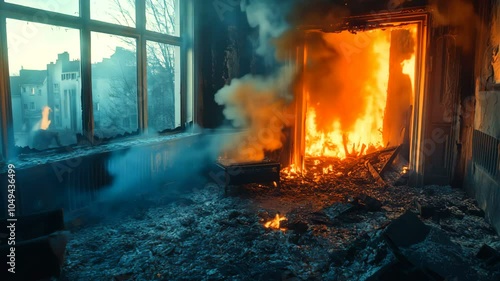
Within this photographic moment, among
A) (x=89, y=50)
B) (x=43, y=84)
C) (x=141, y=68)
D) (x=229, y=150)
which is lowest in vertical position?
(x=229, y=150)

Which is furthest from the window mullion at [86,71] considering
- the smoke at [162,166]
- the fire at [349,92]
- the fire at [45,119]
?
the fire at [349,92]

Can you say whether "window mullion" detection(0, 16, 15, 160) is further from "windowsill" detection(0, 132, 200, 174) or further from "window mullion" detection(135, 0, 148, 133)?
"window mullion" detection(135, 0, 148, 133)

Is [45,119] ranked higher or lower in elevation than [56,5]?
lower

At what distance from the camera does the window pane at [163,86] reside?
7.48 m

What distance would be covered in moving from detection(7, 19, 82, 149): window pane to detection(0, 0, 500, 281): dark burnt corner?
21 mm

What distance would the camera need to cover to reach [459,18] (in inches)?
275

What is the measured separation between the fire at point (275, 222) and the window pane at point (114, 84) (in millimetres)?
3379

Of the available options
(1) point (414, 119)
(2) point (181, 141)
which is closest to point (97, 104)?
(2) point (181, 141)

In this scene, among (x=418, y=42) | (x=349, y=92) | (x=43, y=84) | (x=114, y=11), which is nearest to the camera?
(x=43, y=84)

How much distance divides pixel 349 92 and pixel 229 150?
5.66m

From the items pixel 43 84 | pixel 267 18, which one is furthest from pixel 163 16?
pixel 43 84

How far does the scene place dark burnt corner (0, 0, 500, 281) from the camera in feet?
13.8

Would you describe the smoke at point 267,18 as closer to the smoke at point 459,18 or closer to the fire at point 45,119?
the smoke at point 459,18

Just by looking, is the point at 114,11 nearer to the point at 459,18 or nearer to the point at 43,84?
the point at 43,84
